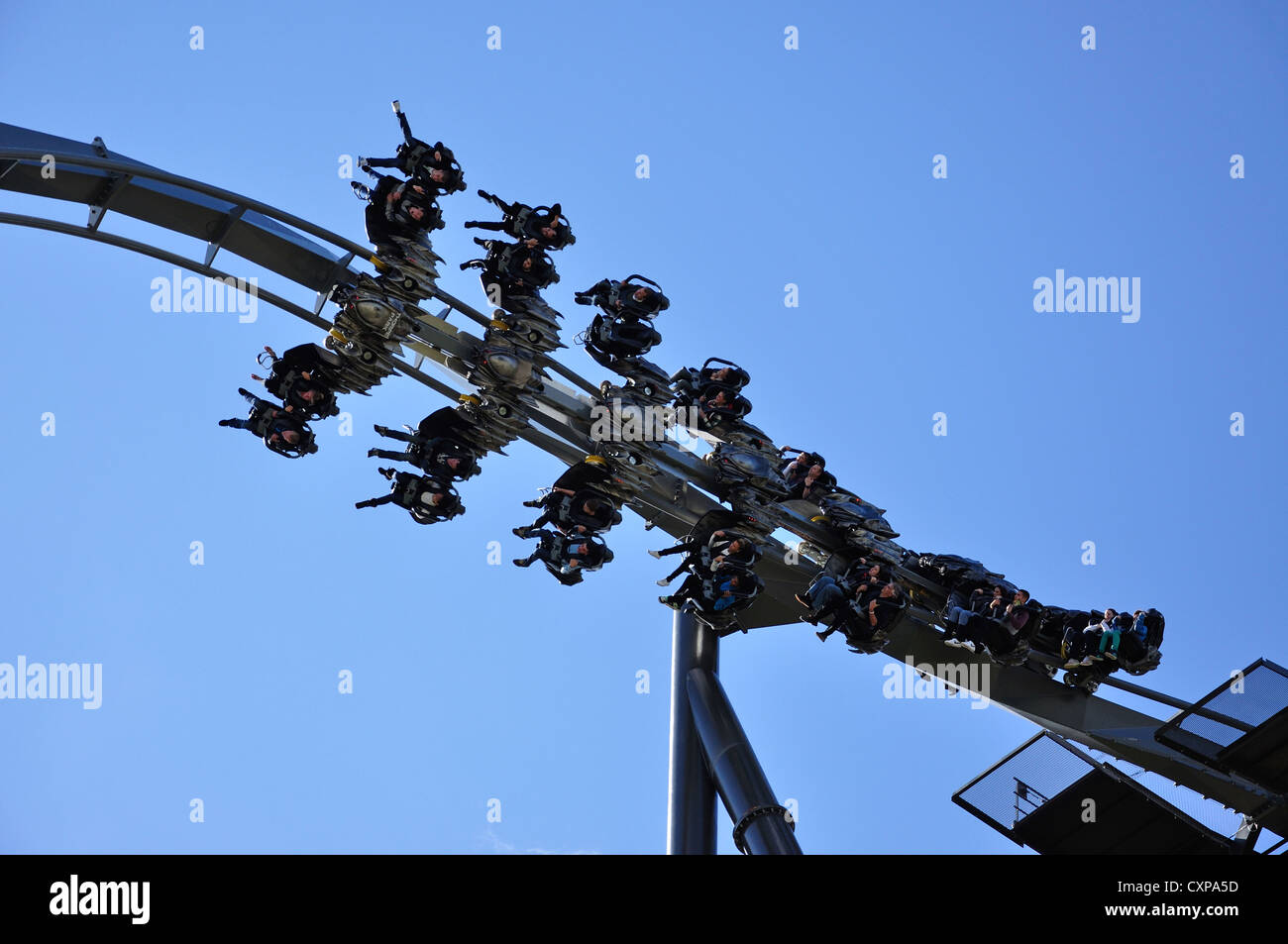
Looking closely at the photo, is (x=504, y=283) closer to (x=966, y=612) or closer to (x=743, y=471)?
(x=743, y=471)

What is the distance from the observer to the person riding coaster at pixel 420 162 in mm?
14695

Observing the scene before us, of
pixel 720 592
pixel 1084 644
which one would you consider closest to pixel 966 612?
pixel 1084 644

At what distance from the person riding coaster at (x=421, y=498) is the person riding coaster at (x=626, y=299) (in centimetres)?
263

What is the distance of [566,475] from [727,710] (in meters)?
3.23

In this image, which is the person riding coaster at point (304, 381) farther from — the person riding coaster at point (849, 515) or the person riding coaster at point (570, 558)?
the person riding coaster at point (849, 515)

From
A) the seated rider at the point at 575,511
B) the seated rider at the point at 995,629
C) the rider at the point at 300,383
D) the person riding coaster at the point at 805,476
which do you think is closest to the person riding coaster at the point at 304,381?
the rider at the point at 300,383

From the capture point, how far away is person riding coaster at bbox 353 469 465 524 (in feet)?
47.5

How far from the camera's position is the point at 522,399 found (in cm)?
1520

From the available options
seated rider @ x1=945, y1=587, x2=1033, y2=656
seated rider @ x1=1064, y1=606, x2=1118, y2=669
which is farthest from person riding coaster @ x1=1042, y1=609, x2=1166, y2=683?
seated rider @ x1=945, y1=587, x2=1033, y2=656

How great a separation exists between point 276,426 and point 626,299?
365 centimetres

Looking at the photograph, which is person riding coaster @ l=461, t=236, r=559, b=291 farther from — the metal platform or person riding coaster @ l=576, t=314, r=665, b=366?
the metal platform

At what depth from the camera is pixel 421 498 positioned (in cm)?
1449
